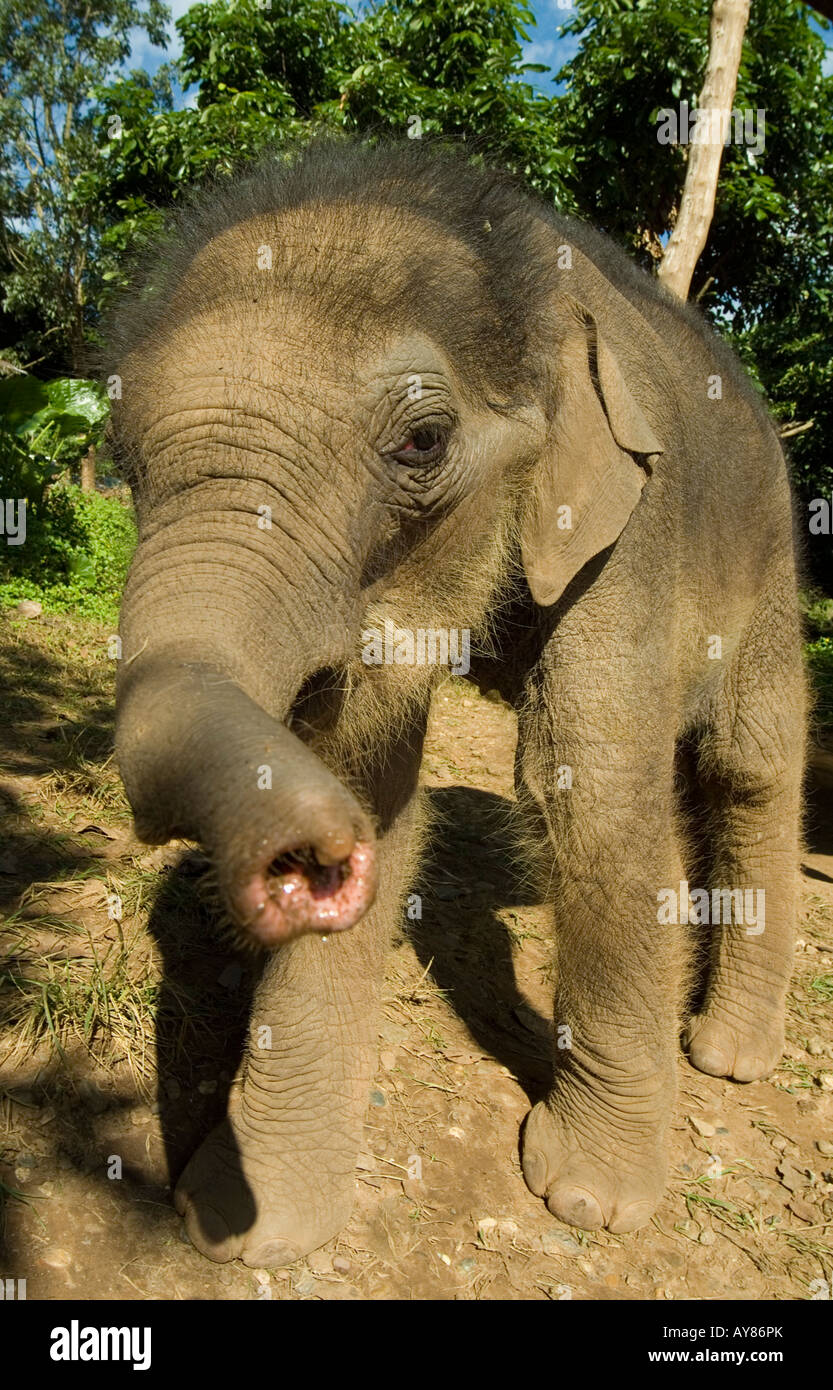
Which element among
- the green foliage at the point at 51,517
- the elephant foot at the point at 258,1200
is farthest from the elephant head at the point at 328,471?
the green foliage at the point at 51,517

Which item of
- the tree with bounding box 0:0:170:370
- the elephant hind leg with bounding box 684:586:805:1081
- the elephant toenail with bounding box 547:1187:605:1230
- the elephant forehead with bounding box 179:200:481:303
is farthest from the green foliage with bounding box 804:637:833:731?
the tree with bounding box 0:0:170:370

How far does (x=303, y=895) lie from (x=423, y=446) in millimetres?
1227

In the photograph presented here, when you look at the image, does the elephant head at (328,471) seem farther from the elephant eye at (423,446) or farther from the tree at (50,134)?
the tree at (50,134)

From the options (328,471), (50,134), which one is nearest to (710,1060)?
(328,471)

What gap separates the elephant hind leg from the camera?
4191mm

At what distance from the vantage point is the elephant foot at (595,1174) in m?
3.14

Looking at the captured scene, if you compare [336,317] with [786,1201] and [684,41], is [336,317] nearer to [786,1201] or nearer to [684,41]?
[786,1201]

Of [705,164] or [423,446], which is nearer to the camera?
[423,446]

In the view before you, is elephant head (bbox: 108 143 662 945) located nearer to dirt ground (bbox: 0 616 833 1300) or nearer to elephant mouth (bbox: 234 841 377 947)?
elephant mouth (bbox: 234 841 377 947)

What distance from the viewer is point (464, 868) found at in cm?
580

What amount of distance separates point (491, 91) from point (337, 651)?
7.74 meters

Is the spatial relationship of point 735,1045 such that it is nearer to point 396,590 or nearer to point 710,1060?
point 710,1060

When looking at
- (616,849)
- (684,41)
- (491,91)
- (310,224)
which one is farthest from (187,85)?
(616,849)

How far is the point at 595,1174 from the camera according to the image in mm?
3186
